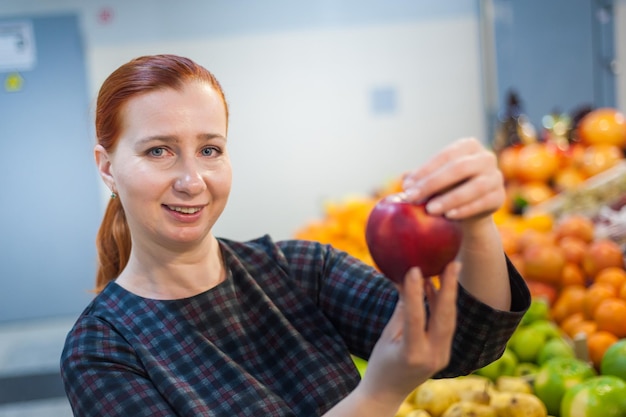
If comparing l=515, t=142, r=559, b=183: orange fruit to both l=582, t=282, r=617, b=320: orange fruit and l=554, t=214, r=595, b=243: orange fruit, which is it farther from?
l=582, t=282, r=617, b=320: orange fruit

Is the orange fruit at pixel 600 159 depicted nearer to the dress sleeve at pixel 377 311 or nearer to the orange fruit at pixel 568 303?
the orange fruit at pixel 568 303

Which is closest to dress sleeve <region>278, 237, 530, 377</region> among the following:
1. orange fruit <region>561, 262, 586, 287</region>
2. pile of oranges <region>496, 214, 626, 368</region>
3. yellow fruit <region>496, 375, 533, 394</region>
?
yellow fruit <region>496, 375, 533, 394</region>

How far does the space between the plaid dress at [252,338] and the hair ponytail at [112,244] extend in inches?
6.0

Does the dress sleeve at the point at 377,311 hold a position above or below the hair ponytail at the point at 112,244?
below

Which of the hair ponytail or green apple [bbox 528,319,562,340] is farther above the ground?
the hair ponytail

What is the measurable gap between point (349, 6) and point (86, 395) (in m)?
4.48

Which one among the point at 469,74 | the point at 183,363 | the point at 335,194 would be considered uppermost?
the point at 183,363

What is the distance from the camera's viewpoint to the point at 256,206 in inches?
202

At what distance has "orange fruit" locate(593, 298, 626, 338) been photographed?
175cm

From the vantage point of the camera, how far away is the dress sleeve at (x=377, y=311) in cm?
100

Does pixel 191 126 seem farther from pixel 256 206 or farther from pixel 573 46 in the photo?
pixel 573 46

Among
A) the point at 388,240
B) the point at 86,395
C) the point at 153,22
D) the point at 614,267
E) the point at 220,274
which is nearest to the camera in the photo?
the point at 388,240

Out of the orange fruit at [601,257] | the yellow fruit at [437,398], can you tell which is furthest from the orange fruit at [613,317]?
the yellow fruit at [437,398]

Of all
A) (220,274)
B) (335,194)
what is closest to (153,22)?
(335,194)
